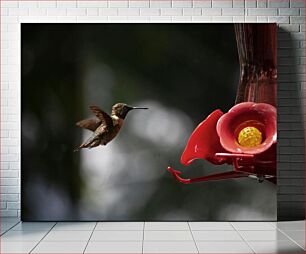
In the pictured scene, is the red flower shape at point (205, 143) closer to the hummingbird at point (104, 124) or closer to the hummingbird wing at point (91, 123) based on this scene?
the hummingbird at point (104, 124)

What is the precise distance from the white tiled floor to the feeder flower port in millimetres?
418

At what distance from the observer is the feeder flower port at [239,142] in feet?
14.1

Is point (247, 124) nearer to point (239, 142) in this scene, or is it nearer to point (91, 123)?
point (239, 142)

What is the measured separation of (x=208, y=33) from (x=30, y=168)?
5.90 ft

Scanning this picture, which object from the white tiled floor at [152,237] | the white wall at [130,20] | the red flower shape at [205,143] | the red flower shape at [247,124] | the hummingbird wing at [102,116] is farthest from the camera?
the white wall at [130,20]

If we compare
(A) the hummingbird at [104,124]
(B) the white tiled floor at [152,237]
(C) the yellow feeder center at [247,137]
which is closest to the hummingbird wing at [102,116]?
(A) the hummingbird at [104,124]

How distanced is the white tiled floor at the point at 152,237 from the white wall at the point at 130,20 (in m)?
0.39

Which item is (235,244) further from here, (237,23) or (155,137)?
(237,23)

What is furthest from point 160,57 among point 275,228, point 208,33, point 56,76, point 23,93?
point 275,228

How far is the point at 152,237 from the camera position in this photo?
4.04 meters

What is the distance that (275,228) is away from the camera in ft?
14.4

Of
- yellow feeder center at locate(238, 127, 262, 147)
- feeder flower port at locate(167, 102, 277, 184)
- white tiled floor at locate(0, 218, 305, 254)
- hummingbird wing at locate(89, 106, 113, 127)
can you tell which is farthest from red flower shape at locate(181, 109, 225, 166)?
hummingbird wing at locate(89, 106, 113, 127)

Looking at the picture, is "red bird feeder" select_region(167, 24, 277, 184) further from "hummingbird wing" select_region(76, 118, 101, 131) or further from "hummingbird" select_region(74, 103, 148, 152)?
"hummingbird wing" select_region(76, 118, 101, 131)

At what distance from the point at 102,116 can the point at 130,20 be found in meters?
0.82
